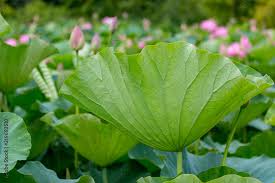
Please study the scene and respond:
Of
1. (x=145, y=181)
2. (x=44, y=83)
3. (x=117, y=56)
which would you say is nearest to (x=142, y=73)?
(x=117, y=56)

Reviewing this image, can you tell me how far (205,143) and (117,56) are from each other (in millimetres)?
532

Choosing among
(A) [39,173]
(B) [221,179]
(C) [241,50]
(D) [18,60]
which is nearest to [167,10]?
(C) [241,50]

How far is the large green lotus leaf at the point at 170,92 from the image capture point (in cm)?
88

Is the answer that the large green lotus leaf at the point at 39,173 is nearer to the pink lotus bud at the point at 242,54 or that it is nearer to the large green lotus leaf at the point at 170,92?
the large green lotus leaf at the point at 170,92

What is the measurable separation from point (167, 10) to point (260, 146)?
37.8ft

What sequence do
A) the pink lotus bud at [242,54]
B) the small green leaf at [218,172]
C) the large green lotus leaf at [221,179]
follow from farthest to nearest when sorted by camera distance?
the pink lotus bud at [242,54] → the small green leaf at [218,172] → the large green lotus leaf at [221,179]

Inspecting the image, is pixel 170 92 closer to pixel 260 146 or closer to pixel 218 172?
pixel 218 172

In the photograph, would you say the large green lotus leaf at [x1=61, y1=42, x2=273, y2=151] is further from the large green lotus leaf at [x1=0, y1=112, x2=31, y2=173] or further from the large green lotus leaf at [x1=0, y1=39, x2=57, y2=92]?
the large green lotus leaf at [x1=0, y1=39, x2=57, y2=92]

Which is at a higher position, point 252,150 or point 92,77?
point 92,77

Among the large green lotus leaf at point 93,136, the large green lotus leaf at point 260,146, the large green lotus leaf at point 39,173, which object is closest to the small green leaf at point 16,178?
the large green lotus leaf at point 39,173

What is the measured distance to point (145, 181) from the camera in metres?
0.86

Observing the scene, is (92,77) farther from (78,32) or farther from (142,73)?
(78,32)

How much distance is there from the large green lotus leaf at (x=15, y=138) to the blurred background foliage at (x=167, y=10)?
10467 millimetres

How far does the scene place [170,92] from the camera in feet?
2.90
